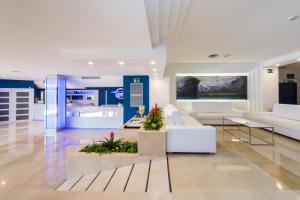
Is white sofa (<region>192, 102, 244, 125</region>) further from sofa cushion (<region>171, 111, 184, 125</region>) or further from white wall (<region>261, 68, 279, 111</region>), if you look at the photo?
sofa cushion (<region>171, 111, 184, 125</region>)

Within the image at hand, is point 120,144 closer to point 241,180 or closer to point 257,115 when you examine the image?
point 241,180

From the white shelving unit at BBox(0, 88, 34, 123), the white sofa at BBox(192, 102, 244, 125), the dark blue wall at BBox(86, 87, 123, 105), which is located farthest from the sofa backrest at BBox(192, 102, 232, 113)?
the white shelving unit at BBox(0, 88, 34, 123)

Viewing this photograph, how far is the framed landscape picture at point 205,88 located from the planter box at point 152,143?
506cm

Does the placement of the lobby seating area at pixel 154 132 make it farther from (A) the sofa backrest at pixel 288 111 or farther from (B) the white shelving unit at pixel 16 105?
(B) the white shelving unit at pixel 16 105

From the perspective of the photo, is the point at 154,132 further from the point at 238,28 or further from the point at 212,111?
the point at 212,111

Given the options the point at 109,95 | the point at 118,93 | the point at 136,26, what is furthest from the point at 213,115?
the point at 109,95

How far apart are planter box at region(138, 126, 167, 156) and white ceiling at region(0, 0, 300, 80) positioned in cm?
161

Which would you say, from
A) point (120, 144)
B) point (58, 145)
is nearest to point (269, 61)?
point (120, 144)

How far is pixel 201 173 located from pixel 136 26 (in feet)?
7.85

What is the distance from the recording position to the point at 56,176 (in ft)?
11.9

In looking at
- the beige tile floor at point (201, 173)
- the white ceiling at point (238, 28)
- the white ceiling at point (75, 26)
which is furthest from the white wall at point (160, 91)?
the white ceiling at point (75, 26)

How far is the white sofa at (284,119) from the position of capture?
4.85m

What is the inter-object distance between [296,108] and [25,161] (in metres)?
7.60

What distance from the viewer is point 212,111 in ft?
25.3
